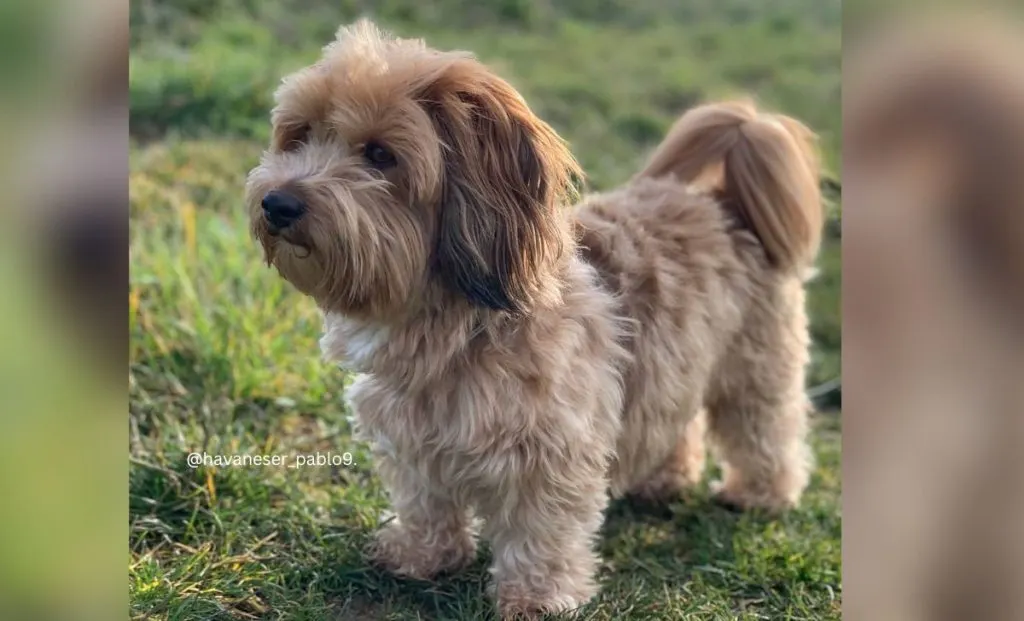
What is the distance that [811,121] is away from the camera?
12.4 ft

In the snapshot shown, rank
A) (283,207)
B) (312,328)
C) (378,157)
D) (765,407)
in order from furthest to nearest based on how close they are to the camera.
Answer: (312,328)
(765,407)
(378,157)
(283,207)

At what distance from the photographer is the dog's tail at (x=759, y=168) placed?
279 cm

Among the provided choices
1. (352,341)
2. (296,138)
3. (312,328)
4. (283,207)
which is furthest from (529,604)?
(312,328)

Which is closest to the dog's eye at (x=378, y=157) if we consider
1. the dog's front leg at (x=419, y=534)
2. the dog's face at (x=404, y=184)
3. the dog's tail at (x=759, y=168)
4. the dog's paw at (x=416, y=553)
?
the dog's face at (x=404, y=184)

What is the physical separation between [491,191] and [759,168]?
1.03 meters

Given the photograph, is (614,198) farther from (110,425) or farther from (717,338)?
(110,425)

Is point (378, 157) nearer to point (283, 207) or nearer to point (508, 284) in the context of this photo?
point (283, 207)

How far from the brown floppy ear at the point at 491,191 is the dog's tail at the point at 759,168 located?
85cm

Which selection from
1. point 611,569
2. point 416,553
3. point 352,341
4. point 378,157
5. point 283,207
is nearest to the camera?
point 283,207

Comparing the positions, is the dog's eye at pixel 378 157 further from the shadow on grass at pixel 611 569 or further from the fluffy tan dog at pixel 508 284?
the shadow on grass at pixel 611 569

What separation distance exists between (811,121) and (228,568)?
277cm

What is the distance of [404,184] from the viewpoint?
2.07 m

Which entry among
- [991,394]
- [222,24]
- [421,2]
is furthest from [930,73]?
[222,24]

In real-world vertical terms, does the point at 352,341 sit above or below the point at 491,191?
below
